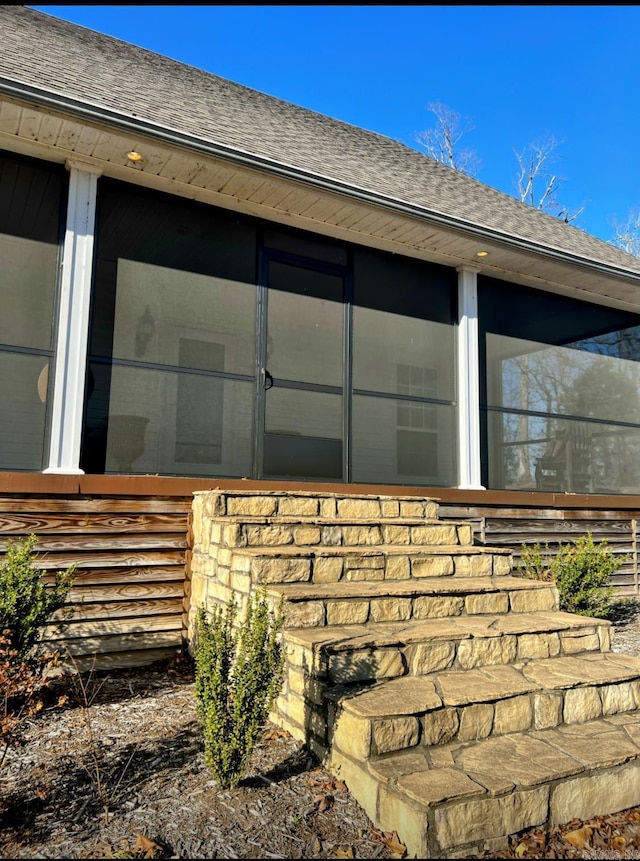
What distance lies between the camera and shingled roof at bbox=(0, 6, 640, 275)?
4555mm

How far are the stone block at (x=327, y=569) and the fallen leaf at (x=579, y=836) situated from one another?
5.55 ft

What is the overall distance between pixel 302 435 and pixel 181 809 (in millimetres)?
3534

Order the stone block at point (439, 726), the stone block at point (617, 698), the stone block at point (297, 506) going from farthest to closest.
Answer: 1. the stone block at point (297, 506)
2. the stone block at point (617, 698)
3. the stone block at point (439, 726)

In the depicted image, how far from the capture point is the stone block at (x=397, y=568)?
3.84 m

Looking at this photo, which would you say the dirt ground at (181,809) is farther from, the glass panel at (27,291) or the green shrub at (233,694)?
the glass panel at (27,291)

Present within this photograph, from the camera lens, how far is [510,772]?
2.42 m

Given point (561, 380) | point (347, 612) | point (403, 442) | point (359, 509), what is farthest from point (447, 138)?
point (347, 612)

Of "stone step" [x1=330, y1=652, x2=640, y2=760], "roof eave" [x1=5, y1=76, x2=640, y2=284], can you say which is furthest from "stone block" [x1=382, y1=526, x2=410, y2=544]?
"roof eave" [x1=5, y1=76, x2=640, y2=284]

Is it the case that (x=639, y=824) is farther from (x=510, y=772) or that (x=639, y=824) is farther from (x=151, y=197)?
(x=151, y=197)

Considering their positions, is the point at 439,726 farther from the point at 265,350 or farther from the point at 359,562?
the point at 265,350

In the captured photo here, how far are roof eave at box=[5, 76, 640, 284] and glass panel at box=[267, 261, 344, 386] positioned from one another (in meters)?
0.93

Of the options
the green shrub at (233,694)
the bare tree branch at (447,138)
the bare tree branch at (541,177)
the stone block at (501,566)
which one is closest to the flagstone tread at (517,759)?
the green shrub at (233,694)

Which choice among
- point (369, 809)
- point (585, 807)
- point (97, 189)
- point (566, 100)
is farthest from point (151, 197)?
point (566, 100)

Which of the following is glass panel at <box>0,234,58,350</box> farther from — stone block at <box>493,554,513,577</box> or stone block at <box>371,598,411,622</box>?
stone block at <box>493,554,513,577</box>
